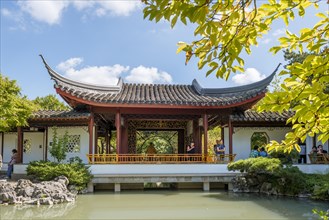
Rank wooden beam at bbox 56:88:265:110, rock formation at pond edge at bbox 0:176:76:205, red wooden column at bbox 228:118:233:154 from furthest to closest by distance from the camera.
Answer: red wooden column at bbox 228:118:233:154, wooden beam at bbox 56:88:265:110, rock formation at pond edge at bbox 0:176:76:205

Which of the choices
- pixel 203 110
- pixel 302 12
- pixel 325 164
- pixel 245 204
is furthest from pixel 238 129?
pixel 302 12

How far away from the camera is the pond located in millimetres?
6359

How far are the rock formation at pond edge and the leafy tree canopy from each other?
706cm

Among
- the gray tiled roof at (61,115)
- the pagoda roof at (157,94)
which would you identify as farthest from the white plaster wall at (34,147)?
the pagoda roof at (157,94)

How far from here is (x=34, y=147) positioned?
43.2 ft

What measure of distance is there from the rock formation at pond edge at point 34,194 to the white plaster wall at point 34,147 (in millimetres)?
4781

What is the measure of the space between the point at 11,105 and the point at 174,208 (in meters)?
5.62

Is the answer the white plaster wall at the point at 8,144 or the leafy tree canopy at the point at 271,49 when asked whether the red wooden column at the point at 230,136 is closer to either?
the white plaster wall at the point at 8,144

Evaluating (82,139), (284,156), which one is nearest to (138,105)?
(82,139)

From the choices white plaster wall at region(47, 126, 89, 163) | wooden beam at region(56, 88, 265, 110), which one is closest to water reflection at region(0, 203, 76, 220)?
wooden beam at region(56, 88, 265, 110)

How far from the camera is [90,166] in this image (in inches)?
396

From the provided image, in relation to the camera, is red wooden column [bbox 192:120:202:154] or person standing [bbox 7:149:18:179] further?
red wooden column [bbox 192:120:202:154]

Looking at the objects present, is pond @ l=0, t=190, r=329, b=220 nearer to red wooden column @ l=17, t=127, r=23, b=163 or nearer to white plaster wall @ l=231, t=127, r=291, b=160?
white plaster wall @ l=231, t=127, r=291, b=160

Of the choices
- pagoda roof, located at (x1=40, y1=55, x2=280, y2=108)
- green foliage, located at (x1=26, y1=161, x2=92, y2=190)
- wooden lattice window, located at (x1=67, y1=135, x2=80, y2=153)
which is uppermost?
pagoda roof, located at (x1=40, y1=55, x2=280, y2=108)
